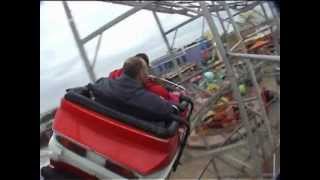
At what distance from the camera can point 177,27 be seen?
1250 millimetres

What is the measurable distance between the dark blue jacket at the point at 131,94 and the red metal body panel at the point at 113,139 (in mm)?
45

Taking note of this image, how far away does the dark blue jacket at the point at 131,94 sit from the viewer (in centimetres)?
72

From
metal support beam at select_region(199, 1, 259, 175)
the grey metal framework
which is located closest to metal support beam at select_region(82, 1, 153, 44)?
the grey metal framework

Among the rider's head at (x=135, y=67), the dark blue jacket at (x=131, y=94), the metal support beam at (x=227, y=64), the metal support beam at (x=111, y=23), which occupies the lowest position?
the metal support beam at (x=227, y=64)

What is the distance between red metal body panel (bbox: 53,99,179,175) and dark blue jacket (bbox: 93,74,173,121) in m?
0.05

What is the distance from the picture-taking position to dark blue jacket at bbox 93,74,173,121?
28.2 inches

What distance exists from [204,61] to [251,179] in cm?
91

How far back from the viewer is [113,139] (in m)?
0.73

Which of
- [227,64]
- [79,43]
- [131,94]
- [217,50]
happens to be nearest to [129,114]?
[131,94]

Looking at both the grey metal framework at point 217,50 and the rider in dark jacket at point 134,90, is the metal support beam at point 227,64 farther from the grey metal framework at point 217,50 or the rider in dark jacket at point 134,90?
the rider in dark jacket at point 134,90

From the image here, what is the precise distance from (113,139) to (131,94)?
0.27 feet

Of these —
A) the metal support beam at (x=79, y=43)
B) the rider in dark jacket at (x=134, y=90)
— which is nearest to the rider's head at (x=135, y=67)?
the rider in dark jacket at (x=134, y=90)
